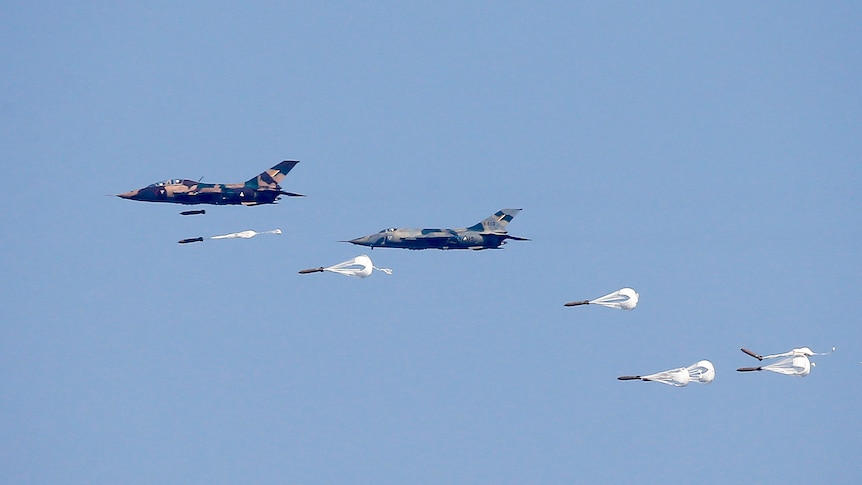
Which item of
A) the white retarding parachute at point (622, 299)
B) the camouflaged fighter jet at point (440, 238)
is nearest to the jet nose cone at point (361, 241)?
the camouflaged fighter jet at point (440, 238)

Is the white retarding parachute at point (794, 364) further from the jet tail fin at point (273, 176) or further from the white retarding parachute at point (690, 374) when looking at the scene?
the jet tail fin at point (273, 176)

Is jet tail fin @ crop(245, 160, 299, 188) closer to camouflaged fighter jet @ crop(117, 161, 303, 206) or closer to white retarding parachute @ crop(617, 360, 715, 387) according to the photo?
camouflaged fighter jet @ crop(117, 161, 303, 206)

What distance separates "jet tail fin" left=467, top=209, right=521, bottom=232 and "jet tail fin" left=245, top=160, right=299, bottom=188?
57.4 ft

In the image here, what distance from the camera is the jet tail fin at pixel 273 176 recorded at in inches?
5704

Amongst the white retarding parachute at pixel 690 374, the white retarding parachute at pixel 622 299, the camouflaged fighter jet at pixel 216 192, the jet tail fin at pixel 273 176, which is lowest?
the white retarding parachute at pixel 690 374

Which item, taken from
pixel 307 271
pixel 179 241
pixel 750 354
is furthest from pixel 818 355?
pixel 179 241

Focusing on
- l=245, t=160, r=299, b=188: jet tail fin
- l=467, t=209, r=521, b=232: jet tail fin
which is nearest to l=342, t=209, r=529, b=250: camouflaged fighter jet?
l=467, t=209, r=521, b=232: jet tail fin

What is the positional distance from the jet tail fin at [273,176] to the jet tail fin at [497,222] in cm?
1749

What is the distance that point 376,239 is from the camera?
5733 inches

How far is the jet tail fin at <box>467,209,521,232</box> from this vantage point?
148 metres

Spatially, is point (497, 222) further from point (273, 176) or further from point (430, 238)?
point (273, 176)

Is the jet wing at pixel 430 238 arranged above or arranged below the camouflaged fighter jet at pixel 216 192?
below

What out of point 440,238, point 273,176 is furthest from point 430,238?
point 273,176

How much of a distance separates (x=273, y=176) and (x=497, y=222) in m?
21.1
